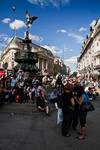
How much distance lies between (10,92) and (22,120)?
4.94m

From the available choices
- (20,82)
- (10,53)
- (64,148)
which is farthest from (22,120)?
(10,53)

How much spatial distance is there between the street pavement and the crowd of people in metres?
0.41

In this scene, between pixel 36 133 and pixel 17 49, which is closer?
pixel 36 133

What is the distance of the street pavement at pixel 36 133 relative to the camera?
9015mm

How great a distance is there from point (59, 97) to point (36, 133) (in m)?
4.79

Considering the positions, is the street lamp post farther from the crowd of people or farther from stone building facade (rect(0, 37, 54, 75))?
stone building facade (rect(0, 37, 54, 75))

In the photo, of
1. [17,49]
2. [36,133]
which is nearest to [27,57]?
[36,133]

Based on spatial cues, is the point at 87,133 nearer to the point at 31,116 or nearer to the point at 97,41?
the point at 31,116

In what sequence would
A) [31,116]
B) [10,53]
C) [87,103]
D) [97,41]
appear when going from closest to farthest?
1. [87,103]
2. [31,116]
3. [97,41]
4. [10,53]

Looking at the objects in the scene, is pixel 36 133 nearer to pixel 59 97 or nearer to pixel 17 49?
pixel 59 97

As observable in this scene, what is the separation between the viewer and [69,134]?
1071cm

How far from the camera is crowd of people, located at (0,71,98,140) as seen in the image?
10605mm

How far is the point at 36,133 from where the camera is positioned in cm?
1075

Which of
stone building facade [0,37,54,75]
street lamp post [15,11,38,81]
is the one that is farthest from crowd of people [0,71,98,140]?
stone building facade [0,37,54,75]
